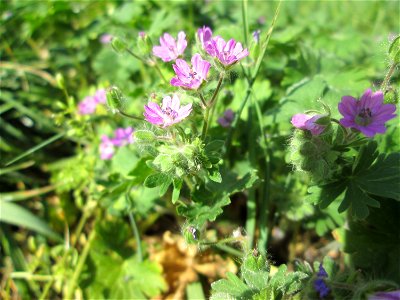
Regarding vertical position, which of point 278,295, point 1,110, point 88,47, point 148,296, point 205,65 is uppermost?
point 88,47

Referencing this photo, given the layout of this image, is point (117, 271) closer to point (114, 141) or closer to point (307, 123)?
point (114, 141)

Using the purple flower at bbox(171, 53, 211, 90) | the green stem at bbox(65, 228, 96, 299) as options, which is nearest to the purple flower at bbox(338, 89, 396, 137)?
the purple flower at bbox(171, 53, 211, 90)

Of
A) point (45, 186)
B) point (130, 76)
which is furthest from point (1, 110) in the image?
point (130, 76)

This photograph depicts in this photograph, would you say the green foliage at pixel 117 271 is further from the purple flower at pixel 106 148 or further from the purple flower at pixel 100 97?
the purple flower at pixel 100 97

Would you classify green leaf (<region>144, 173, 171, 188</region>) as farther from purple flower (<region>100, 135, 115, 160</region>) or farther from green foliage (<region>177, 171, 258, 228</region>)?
purple flower (<region>100, 135, 115, 160</region>)

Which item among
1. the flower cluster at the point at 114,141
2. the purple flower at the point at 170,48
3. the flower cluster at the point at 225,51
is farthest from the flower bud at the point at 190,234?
the flower cluster at the point at 114,141

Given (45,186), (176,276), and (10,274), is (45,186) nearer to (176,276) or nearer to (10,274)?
(10,274)
